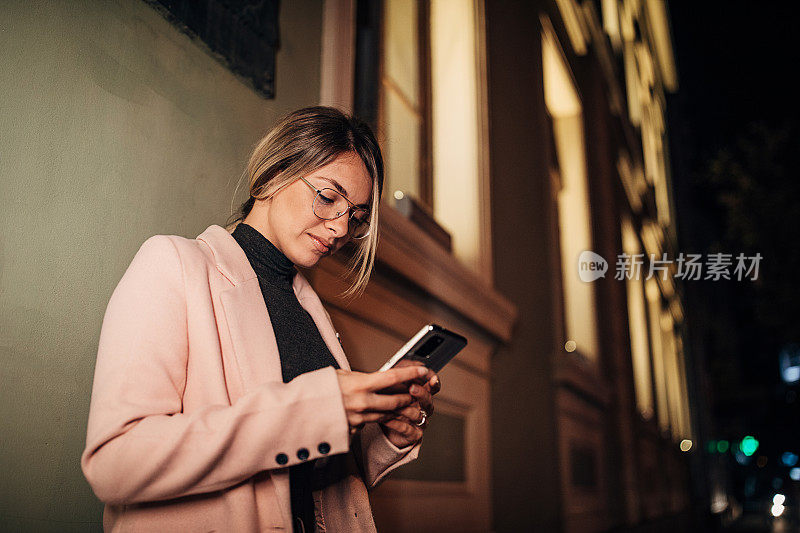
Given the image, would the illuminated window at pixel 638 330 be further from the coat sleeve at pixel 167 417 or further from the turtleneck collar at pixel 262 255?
the coat sleeve at pixel 167 417

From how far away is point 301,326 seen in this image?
1.57m

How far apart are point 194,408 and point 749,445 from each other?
21050mm

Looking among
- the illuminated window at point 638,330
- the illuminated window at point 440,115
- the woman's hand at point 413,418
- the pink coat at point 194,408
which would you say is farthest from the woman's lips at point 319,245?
the illuminated window at point 638,330

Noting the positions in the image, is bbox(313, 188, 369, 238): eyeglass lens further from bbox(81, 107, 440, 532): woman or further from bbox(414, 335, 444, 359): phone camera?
bbox(414, 335, 444, 359): phone camera

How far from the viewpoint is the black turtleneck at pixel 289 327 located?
4.69 ft

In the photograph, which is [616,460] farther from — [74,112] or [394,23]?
[74,112]

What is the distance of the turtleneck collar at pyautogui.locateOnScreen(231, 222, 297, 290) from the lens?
1.55 meters

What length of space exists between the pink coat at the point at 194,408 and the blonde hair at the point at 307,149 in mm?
268

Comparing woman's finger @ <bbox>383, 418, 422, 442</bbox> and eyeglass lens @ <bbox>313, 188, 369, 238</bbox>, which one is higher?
eyeglass lens @ <bbox>313, 188, 369, 238</bbox>

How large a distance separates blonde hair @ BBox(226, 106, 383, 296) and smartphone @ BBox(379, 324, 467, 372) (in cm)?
34

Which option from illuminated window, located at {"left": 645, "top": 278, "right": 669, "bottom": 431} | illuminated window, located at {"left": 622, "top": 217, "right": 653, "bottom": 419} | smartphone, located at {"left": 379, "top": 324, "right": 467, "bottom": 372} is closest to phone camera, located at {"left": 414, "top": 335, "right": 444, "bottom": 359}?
smartphone, located at {"left": 379, "top": 324, "right": 467, "bottom": 372}

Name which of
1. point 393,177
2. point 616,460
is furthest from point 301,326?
point 616,460

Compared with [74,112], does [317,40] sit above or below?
above

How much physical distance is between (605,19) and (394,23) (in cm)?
686
